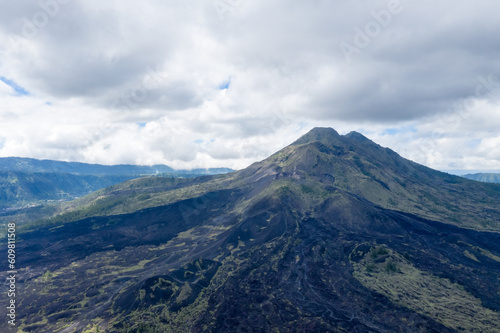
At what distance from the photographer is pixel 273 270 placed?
95.7 metres

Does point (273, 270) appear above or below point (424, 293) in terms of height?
above

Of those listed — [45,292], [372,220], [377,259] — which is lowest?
[45,292]

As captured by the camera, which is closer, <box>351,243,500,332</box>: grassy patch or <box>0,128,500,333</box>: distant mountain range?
<box>351,243,500,332</box>: grassy patch

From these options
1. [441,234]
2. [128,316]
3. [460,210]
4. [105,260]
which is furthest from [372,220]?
[105,260]

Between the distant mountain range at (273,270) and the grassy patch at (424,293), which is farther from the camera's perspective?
the distant mountain range at (273,270)

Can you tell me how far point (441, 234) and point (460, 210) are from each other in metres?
67.1

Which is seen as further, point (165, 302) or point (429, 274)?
point (429, 274)

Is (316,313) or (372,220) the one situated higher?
(372,220)

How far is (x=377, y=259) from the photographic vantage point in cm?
10006

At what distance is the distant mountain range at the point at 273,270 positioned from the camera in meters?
67.8

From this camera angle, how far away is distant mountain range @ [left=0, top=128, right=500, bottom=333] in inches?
2670

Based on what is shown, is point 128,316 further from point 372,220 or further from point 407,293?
point 372,220

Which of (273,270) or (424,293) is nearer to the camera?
(424,293)

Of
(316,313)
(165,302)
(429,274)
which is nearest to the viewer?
(316,313)
